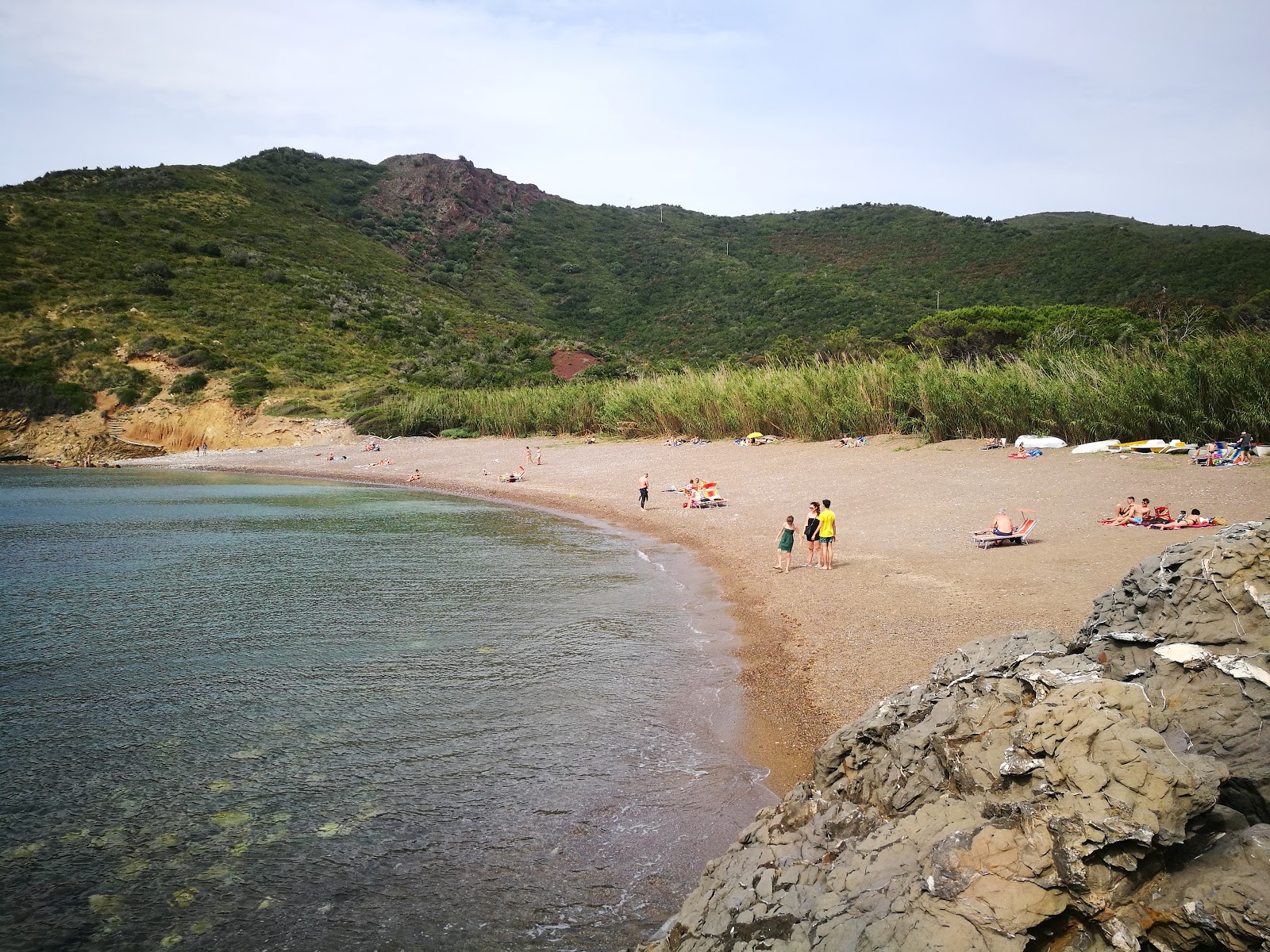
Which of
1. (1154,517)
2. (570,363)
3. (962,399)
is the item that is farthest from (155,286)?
(1154,517)

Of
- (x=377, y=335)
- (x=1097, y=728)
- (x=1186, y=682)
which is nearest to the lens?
(x=1097, y=728)

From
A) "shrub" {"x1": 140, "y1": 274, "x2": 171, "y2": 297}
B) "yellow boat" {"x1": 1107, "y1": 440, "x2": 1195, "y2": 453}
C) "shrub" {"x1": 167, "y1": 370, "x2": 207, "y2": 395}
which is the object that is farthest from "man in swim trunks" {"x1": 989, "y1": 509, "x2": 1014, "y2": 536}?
"shrub" {"x1": 140, "y1": 274, "x2": 171, "y2": 297}

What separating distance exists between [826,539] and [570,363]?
40.7 meters

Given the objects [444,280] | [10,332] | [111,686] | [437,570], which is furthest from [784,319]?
[111,686]

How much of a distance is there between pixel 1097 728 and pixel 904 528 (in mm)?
11013

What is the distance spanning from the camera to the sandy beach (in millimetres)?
7707

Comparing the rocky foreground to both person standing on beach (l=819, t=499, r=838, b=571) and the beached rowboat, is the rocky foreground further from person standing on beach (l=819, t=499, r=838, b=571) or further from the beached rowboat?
the beached rowboat

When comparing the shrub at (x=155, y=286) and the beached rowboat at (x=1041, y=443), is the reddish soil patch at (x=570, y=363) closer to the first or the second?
the shrub at (x=155, y=286)

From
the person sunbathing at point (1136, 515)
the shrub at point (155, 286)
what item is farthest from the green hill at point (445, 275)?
the person sunbathing at point (1136, 515)

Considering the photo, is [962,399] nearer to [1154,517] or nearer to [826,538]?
[1154,517]

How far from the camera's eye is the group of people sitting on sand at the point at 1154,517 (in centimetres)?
1093

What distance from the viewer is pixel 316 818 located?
563 cm

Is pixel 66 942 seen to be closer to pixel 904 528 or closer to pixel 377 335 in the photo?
pixel 904 528

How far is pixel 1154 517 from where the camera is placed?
1141 cm
